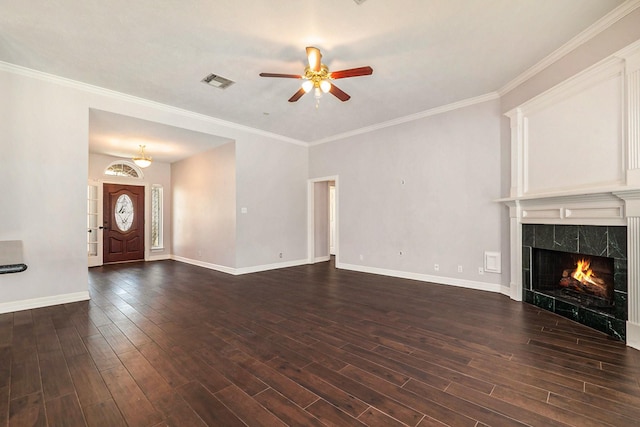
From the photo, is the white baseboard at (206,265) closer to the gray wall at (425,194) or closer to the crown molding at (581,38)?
the gray wall at (425,194)

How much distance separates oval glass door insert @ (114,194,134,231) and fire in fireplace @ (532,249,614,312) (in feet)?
30.4

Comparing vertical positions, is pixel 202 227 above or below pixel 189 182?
below

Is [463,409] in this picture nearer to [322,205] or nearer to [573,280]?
[573,280]

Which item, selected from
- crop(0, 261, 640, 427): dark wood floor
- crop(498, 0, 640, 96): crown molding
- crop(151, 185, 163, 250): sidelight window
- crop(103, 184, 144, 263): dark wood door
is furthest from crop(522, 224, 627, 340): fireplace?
crop(103, 184, 144, 263): dark wood door

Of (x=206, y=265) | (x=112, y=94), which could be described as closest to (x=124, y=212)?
(x=206, y=265)

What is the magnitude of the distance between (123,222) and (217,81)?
600 centimetres

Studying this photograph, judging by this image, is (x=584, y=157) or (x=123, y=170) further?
(x=123, y=170)

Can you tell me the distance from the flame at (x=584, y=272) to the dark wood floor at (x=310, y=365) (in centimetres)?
56

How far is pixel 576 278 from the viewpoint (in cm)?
339

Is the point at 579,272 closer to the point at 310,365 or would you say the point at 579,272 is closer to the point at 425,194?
the point at 425,194

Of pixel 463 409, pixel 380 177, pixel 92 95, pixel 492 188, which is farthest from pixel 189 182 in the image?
pixel 463 409

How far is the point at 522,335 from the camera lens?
277 centimetres

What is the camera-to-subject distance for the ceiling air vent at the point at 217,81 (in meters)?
3.82

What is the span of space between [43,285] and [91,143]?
360cm
